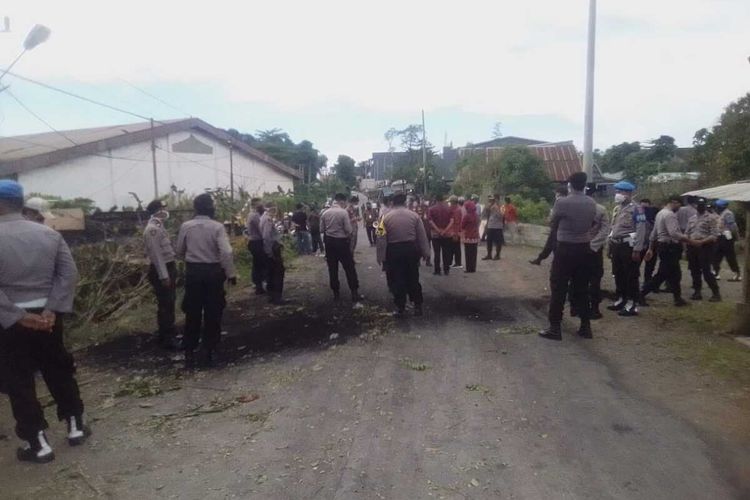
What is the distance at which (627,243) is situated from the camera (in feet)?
30.1

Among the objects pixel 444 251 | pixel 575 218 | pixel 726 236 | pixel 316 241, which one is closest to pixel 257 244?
pixel 444 251

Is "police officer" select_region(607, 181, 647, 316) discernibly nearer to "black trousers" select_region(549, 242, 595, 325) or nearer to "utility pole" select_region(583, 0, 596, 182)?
"black trousers" select_region(549, 242, 595, 325)

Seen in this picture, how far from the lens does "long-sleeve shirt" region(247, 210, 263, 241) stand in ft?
38.6

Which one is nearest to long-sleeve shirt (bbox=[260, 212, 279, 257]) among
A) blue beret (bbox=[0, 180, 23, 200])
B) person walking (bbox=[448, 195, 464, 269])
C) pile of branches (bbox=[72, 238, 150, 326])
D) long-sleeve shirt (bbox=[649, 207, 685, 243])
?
pile of branches (bbox=[72, 238, 150, 326])

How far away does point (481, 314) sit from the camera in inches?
373

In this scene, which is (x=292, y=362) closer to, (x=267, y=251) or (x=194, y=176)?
(x=267, y=251)

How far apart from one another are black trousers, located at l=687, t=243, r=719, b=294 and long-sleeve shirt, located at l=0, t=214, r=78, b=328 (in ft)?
30.3

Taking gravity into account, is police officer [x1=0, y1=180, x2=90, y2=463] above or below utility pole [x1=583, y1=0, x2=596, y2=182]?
below

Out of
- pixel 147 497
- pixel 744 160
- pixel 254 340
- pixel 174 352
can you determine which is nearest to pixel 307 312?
pixel 254 340

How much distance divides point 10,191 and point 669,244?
881cm

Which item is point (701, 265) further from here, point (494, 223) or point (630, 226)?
point (494, 223)

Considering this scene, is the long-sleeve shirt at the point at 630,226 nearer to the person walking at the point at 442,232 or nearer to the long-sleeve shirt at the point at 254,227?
the person walking at the point at 442,232

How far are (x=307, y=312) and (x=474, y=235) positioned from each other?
542 cm

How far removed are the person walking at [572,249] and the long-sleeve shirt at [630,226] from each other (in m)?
1.51
